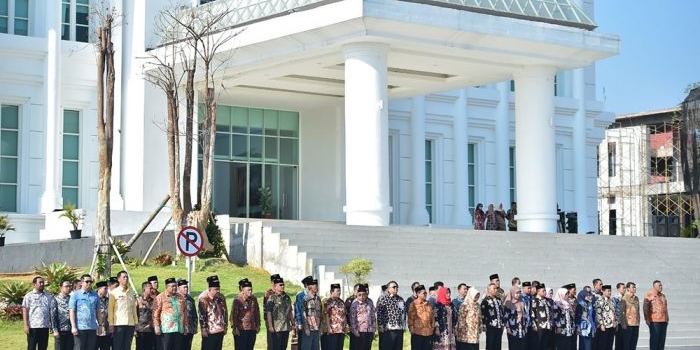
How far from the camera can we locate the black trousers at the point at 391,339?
19672mm

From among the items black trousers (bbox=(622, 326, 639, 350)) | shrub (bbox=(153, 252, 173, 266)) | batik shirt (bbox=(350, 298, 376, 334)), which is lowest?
black trousers (bbox=(622, 326, 639, 350))

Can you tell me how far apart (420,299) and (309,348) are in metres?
1.86

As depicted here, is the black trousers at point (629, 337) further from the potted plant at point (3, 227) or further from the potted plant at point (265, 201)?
the potted plant at point (265, 201)

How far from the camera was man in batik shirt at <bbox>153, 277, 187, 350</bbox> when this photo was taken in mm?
17953

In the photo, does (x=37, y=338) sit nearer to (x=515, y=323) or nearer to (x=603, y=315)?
(x=515, y=323)

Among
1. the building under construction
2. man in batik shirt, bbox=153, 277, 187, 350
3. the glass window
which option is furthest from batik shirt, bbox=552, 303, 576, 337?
the building under construction

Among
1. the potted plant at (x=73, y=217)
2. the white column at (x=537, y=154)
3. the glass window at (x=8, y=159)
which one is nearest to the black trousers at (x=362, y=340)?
the potted plant at (x=73, y=217)

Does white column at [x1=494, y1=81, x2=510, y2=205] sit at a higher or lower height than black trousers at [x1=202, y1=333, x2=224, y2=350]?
higher

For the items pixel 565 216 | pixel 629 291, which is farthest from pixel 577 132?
pixel 629 291

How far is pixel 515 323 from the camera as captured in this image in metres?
20.5

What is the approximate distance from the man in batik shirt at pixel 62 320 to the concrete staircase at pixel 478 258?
7585mm

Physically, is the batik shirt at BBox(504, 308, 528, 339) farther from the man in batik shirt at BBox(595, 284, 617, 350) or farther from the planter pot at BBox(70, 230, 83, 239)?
the planter pot at BBox(70, 230, 83, 239)

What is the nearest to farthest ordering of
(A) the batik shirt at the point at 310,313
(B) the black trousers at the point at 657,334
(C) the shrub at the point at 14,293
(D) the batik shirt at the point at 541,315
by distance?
(A) the batik shirt at the point at 310,313, (D) the batik shirt at the point at 541,315, (C) the shrub at the point at 14,293, (B) the black trousers at the point at 657,334

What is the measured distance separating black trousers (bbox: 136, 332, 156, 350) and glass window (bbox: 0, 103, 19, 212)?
17069 mm
